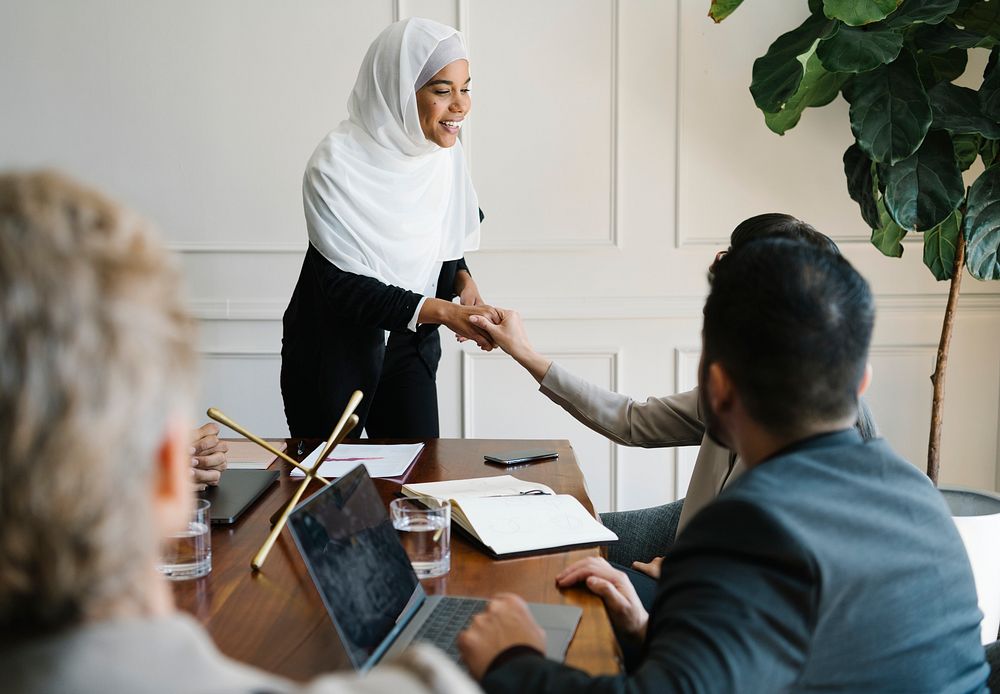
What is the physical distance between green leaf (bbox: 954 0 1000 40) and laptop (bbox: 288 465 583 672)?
230 centimetres

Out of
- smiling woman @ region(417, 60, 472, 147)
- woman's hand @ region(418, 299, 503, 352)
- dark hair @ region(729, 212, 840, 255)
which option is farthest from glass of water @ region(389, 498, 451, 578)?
smiling woman @ region(417, 60, 472, 147)

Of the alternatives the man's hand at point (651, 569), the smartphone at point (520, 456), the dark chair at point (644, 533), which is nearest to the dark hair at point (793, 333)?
the man's hand at point (651, 569)

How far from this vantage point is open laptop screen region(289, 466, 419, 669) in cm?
101

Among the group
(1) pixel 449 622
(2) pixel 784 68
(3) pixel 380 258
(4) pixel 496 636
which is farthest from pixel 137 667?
(2) pixel 784 68

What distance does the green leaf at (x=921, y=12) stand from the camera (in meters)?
2.51

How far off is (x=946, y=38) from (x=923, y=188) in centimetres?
44

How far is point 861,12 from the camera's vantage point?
2.45 meters

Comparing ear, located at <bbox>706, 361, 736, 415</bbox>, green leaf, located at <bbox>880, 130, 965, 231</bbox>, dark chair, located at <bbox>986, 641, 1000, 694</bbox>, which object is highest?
green leaf, located at <bbox>880, 130, 965, 231</bbox>

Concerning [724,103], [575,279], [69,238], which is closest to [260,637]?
[69,238]

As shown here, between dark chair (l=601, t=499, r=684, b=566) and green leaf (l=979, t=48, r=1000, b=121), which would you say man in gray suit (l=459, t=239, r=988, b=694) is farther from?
green leaf (l=979, t=48, r=1000, b=121)

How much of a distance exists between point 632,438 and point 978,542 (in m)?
0.93

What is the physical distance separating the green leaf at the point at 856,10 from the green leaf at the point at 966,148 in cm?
52

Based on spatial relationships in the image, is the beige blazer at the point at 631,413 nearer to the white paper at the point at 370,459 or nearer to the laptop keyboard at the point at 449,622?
the white paper at the point at 370,459

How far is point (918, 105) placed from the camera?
254 cm
